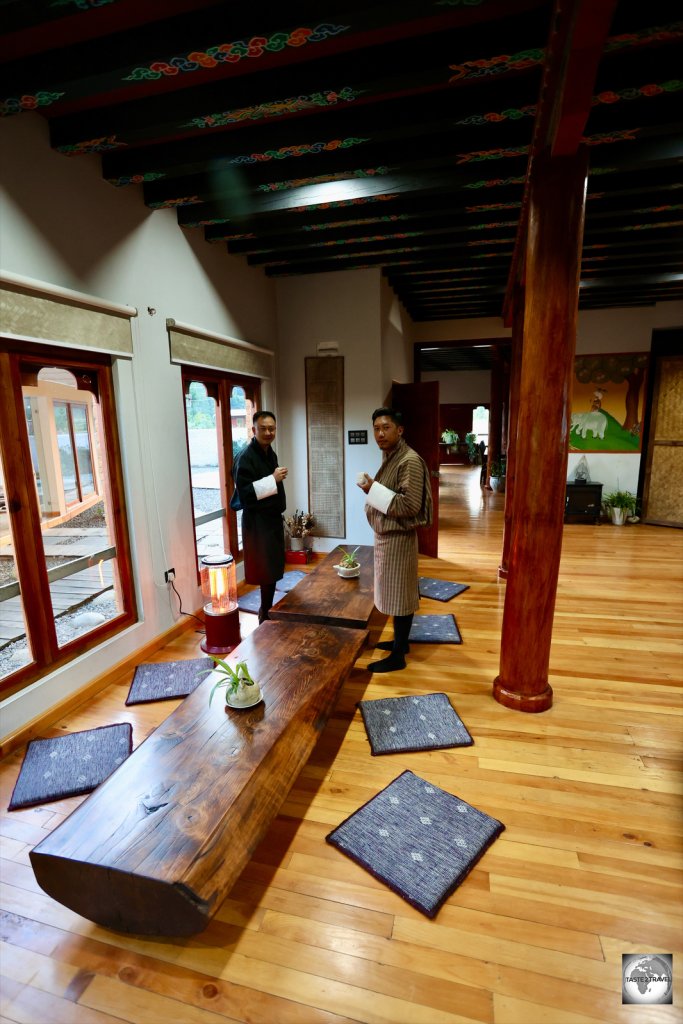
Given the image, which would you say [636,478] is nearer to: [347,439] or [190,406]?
[347,439]

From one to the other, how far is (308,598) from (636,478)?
609 centimetres

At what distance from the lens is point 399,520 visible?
8.98ft

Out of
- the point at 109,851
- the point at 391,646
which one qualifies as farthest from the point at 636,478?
the point at 109,851

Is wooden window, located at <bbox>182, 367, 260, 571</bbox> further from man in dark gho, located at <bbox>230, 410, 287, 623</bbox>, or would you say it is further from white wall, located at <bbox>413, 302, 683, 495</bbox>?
white wall, located at <bbox>413, 302, 683, 495</bbox>

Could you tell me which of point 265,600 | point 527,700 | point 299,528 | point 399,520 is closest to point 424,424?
point 299,528

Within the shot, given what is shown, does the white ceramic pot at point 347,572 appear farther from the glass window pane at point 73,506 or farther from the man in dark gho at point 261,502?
the glass window pane at point 73,506

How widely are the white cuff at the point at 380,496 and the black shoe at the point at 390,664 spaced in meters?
0.97

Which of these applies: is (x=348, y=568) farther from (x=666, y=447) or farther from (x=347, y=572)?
(x=666, y=447)

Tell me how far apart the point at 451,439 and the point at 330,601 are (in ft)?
45.3

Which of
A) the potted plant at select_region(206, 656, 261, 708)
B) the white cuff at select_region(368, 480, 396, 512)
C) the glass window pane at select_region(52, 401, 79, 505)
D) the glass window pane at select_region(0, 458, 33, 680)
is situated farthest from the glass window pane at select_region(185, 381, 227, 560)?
the potted plant at select_region(206, 656, 261, 708)

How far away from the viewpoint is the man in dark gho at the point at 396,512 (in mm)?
2668

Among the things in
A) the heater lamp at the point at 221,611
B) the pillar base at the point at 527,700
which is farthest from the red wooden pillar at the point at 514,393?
the heater lamp at the point at 221,611

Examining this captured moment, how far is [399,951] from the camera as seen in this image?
4.74ft

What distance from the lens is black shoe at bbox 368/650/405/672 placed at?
9.97 ft
